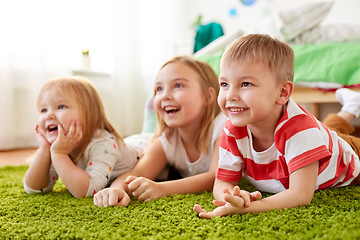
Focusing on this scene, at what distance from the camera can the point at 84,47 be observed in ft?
9.46

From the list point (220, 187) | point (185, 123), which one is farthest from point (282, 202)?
point (185, 123)

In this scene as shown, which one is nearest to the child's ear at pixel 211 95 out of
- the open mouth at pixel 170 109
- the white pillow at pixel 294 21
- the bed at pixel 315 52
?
the open mouth at pixel 170 109

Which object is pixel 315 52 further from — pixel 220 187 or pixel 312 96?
pixel 220 187

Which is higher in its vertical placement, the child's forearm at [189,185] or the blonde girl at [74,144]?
the blonde girl at [74,144]

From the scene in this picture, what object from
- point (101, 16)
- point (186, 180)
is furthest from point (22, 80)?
point (186, 180)

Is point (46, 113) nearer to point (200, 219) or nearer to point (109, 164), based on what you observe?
point (109, 164)

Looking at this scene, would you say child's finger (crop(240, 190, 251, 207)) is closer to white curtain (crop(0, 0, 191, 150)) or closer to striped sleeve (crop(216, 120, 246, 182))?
striped sleeve (crop(216, 120, 246, 182))

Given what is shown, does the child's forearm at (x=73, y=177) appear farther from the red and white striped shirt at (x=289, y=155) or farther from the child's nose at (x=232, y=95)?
the child's nose at (x=232, y=95)

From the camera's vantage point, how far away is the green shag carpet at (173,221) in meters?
0.62

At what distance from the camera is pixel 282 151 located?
0.81 metres

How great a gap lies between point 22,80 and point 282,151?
2160 millimetres

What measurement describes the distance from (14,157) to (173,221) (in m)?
1.60

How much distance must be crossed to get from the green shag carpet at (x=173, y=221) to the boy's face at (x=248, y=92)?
21cm

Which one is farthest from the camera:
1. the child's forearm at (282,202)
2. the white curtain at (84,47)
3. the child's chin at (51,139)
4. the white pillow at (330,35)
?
the white curtain at (84,47)
